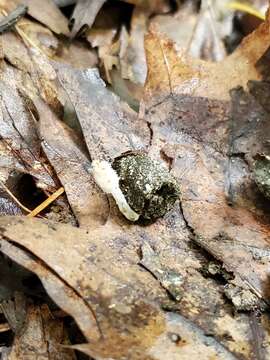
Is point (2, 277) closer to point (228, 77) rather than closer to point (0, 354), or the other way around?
point (0, 354)

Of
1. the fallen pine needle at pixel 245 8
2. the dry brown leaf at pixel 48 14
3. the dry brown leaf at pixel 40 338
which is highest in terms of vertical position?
the fallen pine needle at pixel 245 8

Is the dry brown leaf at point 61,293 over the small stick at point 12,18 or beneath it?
beneath

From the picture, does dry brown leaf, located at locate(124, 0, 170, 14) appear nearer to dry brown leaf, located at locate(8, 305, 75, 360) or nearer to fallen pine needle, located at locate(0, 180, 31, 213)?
fallen pine needle, located at locate(0, 180, 31, 213)

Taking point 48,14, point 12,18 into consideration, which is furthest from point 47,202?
point 48,14

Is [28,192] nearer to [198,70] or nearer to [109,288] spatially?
[109,288]

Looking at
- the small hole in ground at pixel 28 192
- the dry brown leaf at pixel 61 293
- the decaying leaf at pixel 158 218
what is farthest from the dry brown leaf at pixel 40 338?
the small hole in ground at pixel 28 192

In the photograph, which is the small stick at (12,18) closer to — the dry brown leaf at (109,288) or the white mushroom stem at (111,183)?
the white mushroom stem at (111,183)
